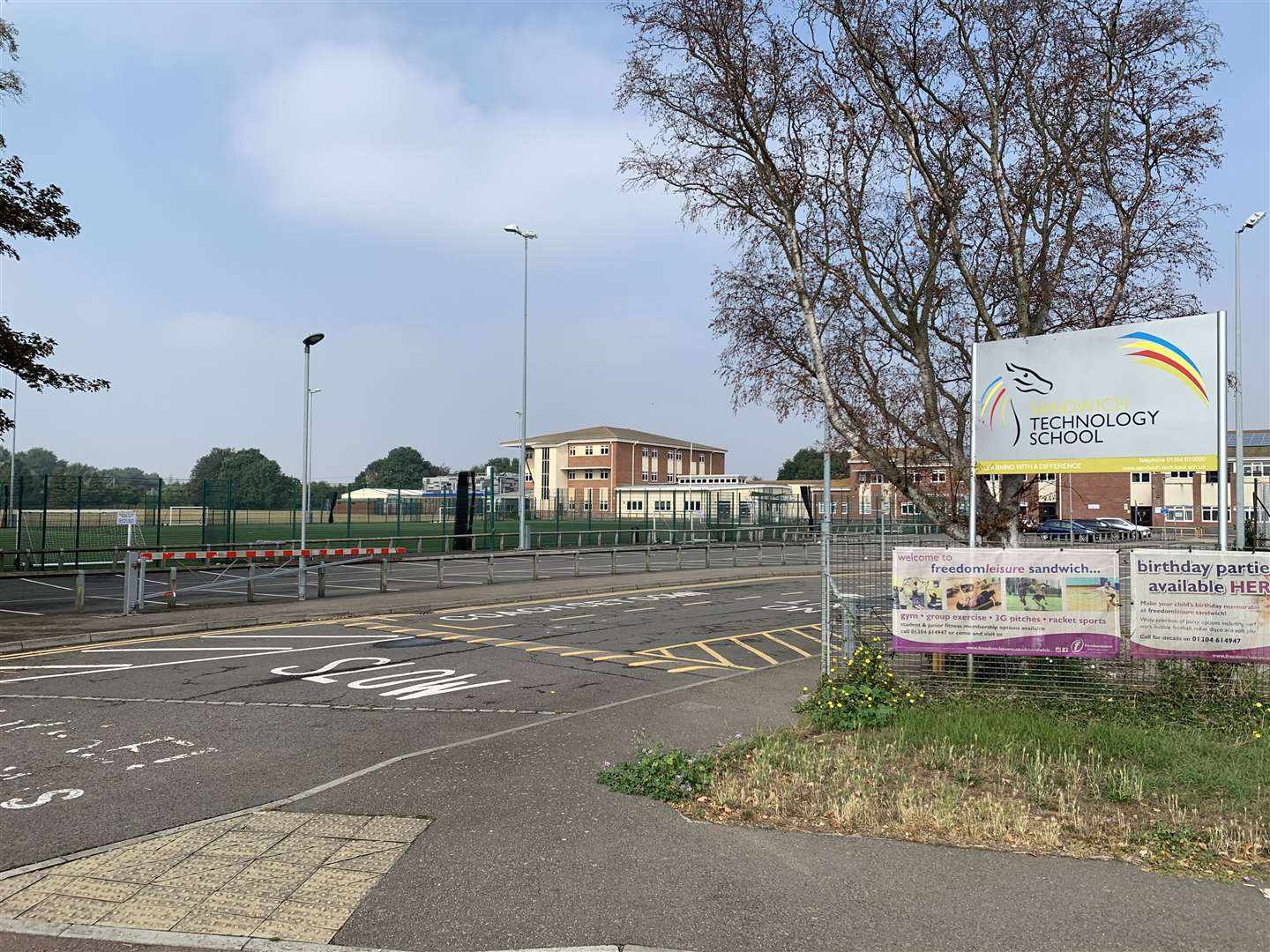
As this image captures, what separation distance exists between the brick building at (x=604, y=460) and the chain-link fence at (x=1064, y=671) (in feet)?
243

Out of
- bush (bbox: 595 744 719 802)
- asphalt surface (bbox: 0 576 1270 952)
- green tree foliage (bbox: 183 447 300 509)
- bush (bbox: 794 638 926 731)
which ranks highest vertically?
green tree foliage (bbox: 183 447 300 509)

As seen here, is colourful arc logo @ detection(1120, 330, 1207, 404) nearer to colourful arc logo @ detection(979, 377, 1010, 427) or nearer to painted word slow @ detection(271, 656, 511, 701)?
colourful arc logo @ detection(979, 377, 1010, 427)

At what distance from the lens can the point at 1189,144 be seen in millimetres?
9555

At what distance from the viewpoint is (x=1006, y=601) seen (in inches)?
310

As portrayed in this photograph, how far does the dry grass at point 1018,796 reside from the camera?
4.89 m

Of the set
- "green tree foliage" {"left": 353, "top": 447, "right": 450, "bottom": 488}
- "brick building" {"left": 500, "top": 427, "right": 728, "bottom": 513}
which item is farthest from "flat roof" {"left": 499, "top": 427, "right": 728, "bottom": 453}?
"green tree foliage" {"left": 353, "top": 447, "right": 450, "bottom": 488}

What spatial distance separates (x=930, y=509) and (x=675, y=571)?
18.7 metres

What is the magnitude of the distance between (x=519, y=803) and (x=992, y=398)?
640 centimetres

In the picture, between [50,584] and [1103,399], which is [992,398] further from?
[50,584]

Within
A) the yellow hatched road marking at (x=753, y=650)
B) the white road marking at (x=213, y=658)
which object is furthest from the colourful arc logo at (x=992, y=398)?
the white road marking at (x=213, y=658)

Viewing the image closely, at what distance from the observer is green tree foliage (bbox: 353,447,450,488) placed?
14388 cm

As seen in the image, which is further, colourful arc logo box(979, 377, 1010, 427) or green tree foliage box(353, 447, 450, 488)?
green tree foliage box(353, 447, 450, 488)

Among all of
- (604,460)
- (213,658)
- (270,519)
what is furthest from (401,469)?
(213,658)

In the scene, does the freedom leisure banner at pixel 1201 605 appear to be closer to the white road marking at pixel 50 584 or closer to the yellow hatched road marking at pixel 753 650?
the yellow hatched road marking at pixel 753 650
